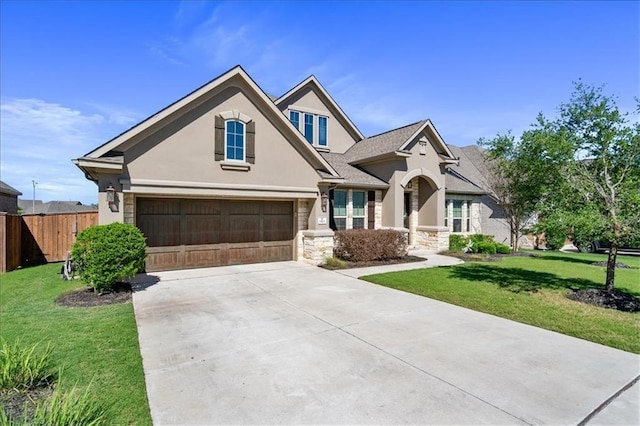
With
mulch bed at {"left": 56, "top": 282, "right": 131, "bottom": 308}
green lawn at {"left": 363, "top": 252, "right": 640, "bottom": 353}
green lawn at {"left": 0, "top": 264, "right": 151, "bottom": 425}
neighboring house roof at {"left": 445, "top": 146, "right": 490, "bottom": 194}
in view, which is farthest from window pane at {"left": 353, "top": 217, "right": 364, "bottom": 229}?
green lawn at {"left": 0, "top": 264, "right": 151, "bottom": 425}

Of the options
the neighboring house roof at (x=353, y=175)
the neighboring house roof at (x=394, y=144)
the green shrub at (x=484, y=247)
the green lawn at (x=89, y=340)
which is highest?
the neighboring house roof at (x=394, y=144)

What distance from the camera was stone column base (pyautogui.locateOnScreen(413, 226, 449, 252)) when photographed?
1672 centimetres

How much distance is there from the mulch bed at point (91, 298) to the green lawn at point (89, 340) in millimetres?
259

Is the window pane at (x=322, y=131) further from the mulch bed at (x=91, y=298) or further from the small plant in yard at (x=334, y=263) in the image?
the mulch bed at (x=91, y=298)

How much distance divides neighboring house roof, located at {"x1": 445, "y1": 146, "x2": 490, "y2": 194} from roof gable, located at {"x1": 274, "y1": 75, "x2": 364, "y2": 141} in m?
6.07

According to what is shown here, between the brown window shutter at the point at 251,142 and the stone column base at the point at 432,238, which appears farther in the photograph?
the stone column base at the point at 432,238

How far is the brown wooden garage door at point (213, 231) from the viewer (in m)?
10.5

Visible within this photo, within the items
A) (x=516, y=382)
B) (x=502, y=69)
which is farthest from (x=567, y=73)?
(x=516, y=382)

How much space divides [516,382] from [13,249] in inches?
611

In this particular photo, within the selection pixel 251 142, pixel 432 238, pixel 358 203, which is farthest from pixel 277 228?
pixel 432 238

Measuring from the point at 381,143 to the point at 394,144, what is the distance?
141 centimetres

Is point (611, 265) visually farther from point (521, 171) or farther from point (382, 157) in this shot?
point (382, 157)

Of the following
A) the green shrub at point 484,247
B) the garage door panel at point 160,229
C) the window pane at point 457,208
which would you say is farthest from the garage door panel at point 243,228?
the window pane at point 457,208

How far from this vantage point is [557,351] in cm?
488
